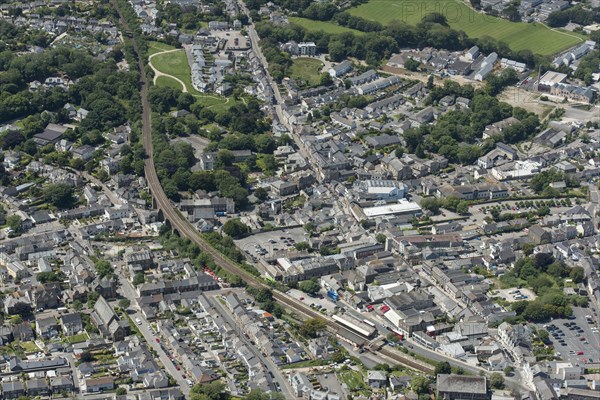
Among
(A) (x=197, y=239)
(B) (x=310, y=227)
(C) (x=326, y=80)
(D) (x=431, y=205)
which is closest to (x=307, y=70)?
(C) (x=326, y=80)

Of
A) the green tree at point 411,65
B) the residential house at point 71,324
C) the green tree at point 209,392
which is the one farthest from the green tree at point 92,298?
the green tree at point 411,65

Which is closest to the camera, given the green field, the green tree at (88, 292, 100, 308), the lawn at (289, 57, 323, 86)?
the green tree at (88, 292, 100, 308)

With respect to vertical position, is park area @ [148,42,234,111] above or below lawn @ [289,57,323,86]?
above

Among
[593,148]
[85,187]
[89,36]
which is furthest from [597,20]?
[85,187]

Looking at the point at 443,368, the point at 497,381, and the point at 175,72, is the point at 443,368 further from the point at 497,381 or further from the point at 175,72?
the point at 175,72

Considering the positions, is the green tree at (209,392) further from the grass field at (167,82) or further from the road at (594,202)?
the grass field at (167,82)

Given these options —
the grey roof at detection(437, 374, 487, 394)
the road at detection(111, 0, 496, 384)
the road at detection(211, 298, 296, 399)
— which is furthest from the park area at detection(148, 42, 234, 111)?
the grey roof at detection(437, 374, 487, 394)

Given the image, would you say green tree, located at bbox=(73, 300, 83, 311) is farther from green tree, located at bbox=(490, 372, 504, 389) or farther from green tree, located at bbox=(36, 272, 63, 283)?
green tree, located at bbox=(490, 372, 504, 389)
